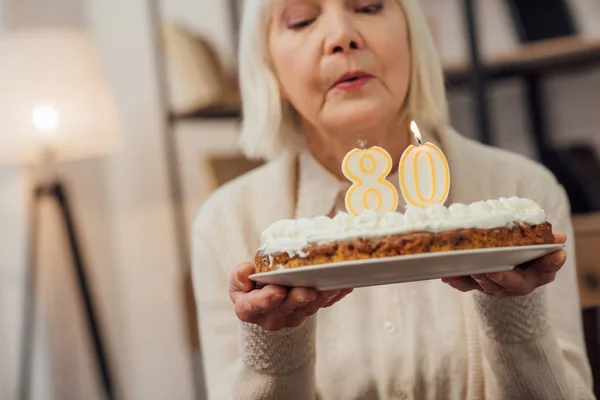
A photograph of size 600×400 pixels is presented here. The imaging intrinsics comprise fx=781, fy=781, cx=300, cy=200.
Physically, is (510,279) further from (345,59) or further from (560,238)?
(345,59)

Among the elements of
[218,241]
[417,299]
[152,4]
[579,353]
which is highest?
[152,4]

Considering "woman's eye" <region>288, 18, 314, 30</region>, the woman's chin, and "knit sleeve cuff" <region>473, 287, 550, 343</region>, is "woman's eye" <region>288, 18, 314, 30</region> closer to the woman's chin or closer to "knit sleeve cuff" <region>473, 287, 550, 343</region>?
the woman's chin

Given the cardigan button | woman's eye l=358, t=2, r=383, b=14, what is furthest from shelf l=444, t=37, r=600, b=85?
the cardigan button

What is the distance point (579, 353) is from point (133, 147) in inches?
76.2

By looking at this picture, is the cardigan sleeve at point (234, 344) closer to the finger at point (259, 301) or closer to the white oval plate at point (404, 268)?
the finger at point (259, 301)

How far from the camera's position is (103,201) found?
2.68m

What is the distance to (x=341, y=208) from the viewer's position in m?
1.18

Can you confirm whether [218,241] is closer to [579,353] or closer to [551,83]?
[579,353]

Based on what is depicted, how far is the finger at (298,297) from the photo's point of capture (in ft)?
2.58

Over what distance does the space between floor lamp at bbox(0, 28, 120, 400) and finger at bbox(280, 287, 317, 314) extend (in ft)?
5.04

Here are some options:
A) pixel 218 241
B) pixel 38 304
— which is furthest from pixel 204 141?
pixel 218 241

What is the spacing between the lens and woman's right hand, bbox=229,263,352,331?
80 cm

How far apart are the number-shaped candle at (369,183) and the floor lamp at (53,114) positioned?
1.47m

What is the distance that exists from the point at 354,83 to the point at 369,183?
201mm
